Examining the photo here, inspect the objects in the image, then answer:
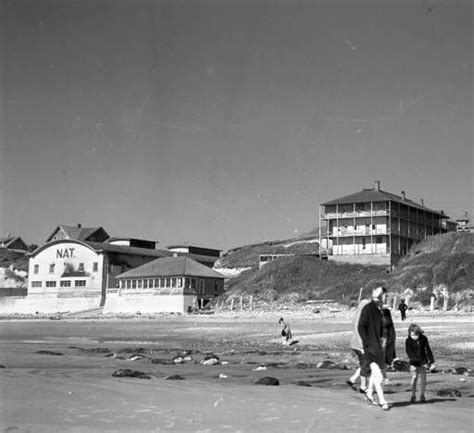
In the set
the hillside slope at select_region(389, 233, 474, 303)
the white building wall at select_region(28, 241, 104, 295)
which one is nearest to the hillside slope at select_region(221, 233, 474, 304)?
the hillside slope at select_region(389, 233, 474, 303)

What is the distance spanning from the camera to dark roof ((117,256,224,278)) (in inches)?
2808

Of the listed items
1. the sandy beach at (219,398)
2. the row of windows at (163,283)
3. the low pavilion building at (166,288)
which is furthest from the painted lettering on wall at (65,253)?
the sandy beach at (219,398)

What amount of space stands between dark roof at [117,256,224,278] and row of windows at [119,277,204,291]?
494 millimetres

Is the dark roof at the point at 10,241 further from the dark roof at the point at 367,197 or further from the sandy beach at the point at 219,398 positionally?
the sandy beach at the point at 219,398

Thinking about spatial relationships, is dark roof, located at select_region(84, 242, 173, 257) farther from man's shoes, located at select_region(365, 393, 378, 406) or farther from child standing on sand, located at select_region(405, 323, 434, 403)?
man's shoes, located at select_region(365, 393, 378, 406)

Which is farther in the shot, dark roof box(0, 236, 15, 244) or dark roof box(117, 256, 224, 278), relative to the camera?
dark roof box(0, 236, 15, 244)

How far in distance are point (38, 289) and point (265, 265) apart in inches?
1099

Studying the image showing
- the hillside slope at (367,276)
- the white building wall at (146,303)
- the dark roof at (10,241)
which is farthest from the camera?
the dark roof at (10,241)

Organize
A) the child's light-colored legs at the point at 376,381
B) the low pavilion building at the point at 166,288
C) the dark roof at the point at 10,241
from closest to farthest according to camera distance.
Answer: the child's light-colored legs at the point at 376,381 → the low pavilion building at the point at 166,288 → the dark roof at the point at 10,241

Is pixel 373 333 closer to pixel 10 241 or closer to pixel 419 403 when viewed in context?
pixel 419 403

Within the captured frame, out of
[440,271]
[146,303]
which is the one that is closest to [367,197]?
[440,271]

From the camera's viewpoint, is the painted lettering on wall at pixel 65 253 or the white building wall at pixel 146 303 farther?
the painted lettering on wall at pixel 65 253

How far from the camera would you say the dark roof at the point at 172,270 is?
7131cm

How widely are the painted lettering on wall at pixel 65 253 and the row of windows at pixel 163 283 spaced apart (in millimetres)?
11024
